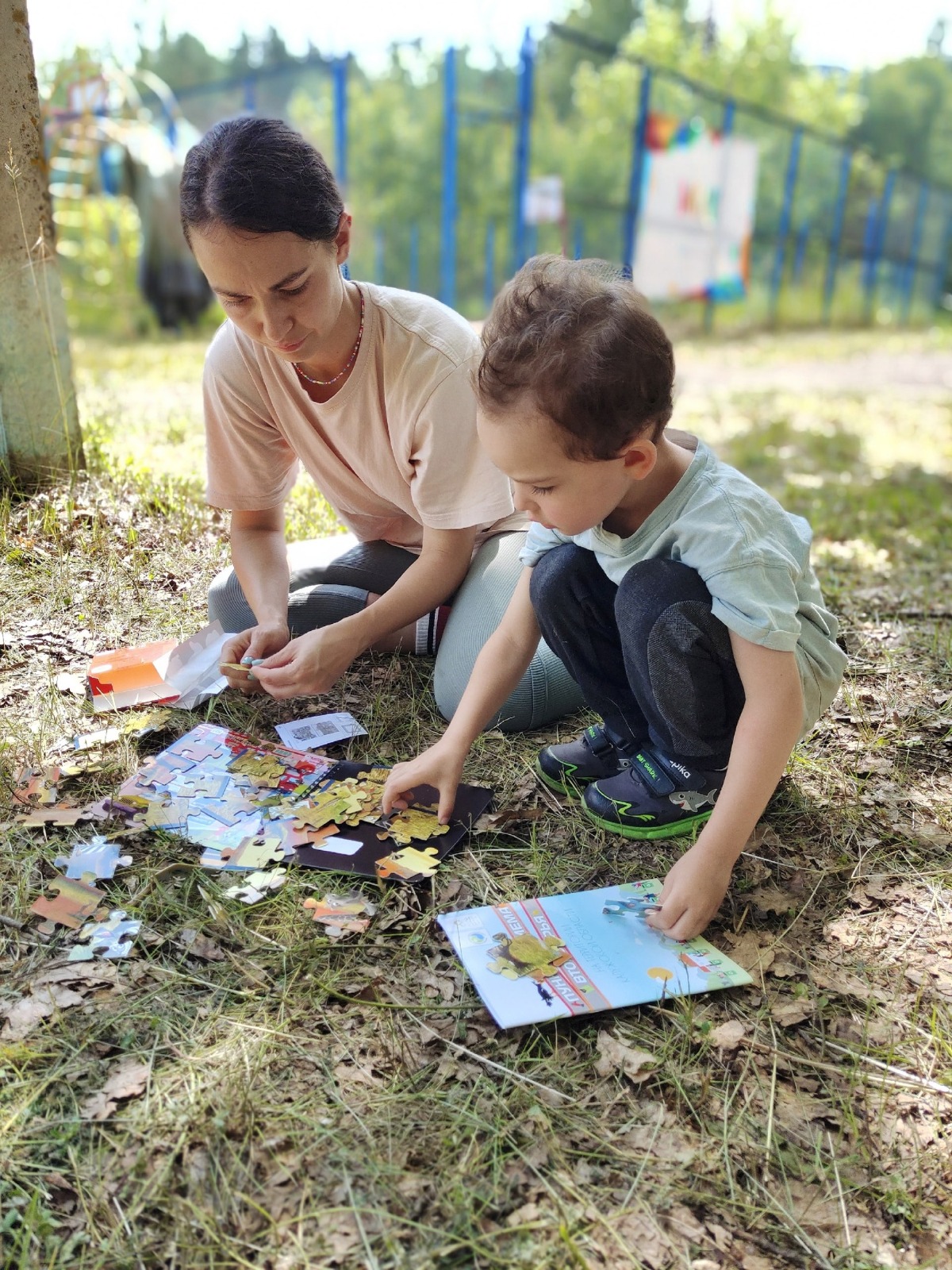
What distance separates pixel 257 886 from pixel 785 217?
14797 mm

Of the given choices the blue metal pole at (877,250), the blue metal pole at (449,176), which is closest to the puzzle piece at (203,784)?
the blue metal pole at (449,176)

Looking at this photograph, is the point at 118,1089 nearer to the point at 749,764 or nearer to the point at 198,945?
the point at 198,945

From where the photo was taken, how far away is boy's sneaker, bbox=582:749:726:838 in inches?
76.4

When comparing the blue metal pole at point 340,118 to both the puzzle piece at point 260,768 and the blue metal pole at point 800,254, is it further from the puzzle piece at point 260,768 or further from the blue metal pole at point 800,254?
the blue metal pole at point 800,254

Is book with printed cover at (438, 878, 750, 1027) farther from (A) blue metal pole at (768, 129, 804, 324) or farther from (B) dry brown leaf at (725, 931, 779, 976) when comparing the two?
(A) blue metal pole at (768, 129, 804, 324)

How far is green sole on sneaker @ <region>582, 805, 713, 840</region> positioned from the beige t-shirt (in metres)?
0.72

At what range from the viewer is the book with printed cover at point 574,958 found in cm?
148

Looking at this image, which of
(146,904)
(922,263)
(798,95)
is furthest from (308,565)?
(798,95)

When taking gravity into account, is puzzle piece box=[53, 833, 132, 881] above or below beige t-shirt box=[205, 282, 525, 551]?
below

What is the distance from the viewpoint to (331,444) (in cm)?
235

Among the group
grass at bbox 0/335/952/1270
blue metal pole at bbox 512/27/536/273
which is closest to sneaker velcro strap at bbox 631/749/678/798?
grass at bbox 0/335/952/1270

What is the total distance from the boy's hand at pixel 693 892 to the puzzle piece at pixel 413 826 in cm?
47

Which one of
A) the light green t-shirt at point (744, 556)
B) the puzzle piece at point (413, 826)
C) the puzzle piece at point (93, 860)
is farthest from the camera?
the puzzle piece at point (413, 826)

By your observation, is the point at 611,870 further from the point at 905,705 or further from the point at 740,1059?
the point at 905,705
